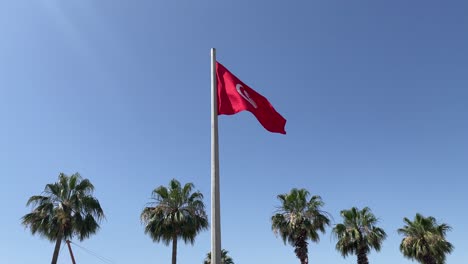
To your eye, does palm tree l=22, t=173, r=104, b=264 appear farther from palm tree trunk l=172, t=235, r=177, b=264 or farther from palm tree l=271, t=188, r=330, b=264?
palm tree l=271, t=188, r=330, b=264

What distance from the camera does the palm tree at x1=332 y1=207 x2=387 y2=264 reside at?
1602 inches

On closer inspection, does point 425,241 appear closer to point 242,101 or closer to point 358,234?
point 358,234

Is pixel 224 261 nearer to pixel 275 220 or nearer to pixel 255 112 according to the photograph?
pixel 275 220

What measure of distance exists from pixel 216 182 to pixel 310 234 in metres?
30.2

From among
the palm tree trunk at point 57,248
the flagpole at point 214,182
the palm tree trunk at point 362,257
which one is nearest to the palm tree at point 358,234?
the palm tree trunk at point 362,257

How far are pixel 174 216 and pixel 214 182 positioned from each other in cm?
2386

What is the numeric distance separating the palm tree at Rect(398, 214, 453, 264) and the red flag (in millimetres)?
37992

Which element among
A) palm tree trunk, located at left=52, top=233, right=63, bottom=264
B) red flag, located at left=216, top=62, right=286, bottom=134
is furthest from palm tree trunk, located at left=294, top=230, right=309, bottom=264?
red flag, located at left=216, top=62, right=286, bottom=134

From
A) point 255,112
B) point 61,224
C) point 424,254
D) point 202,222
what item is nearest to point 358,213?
point 424,254

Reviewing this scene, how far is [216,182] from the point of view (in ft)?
30.7

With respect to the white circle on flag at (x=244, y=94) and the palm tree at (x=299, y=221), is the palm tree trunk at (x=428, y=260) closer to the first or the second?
the palm tree at (x=299, y=221)

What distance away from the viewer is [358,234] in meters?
41.0

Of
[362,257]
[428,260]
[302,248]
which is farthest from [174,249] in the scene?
[428,260]

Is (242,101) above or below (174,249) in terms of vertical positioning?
below
